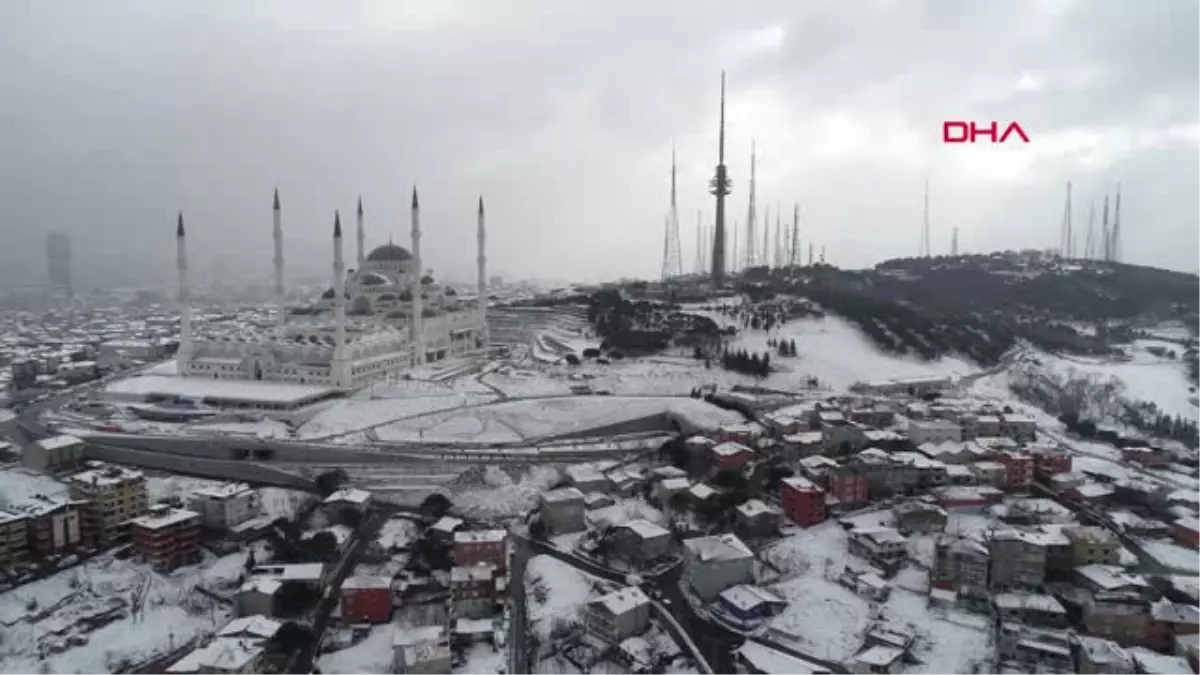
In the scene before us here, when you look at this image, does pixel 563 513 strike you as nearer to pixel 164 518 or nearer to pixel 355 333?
pixel 164 518

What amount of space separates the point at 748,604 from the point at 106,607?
10603 millimetres

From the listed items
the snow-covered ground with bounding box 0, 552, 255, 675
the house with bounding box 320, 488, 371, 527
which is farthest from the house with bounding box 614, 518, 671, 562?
the snow-covered ground with bounding box 0, 552, 255, 675

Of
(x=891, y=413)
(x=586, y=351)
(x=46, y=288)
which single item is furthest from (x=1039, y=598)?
(x=46, y=288)

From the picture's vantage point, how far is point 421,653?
10.9m

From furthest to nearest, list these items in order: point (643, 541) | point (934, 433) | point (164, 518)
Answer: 1. point (934, 433)
2. point (164, 518)
3. point (643, 541)

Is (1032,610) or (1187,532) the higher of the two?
(1187,532)

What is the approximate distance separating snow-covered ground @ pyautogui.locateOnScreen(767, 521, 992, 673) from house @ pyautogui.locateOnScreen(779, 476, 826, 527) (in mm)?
1569

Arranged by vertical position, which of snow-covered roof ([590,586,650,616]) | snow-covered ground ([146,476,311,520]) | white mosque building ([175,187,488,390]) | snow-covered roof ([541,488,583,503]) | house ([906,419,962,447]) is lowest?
snow-covered roof ([590,586,650,616])

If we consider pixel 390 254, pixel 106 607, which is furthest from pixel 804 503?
pixel 390 254

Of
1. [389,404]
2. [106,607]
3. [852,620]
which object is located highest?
[389,404]

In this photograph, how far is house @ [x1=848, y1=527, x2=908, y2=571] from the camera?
45.6 ft

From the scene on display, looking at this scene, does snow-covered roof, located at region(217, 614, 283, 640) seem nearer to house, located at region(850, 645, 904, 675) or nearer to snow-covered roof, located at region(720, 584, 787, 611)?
snow-covered roof, located at region(720, 584, 787, 611)

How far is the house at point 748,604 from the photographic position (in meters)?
12.3

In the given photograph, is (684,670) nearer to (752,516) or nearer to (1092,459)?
(752,516)
